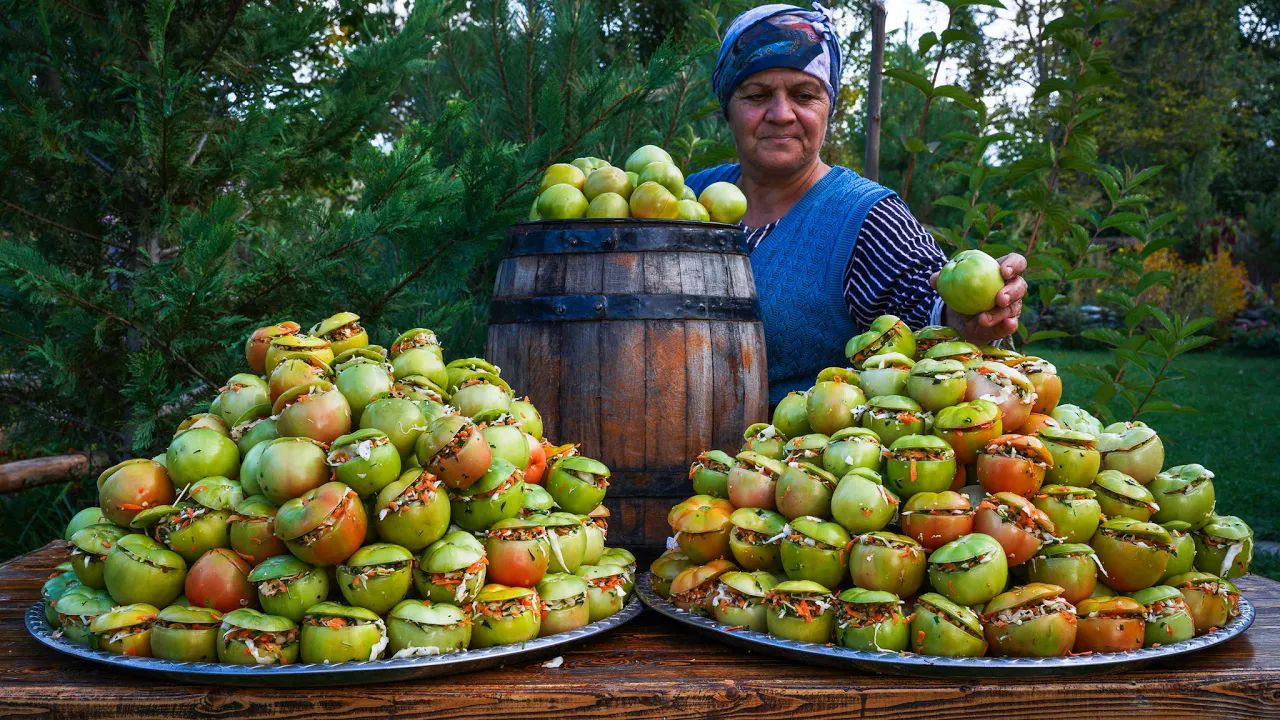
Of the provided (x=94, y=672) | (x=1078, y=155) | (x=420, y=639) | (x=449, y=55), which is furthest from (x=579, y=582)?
(x=449, y=55)

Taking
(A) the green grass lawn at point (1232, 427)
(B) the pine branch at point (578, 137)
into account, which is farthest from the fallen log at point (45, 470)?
(A) the green grass lawn at point (1232, 427)

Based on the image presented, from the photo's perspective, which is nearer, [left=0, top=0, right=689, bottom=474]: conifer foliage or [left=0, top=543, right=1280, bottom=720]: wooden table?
[left=0, top=543, right=1280, bottom=720]: wooden table

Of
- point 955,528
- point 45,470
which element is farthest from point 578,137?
point 45,470

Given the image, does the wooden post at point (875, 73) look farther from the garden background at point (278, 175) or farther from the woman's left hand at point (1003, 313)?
the woman's left hand at point (1003, 313)

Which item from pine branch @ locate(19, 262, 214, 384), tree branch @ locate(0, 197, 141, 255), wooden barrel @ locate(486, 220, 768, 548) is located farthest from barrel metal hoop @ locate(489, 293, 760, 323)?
tree branch @ locate(0, 197, 141, 255)

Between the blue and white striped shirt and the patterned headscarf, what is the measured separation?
39cm

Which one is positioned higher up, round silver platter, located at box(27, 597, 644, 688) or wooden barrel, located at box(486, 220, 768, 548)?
wooden barrel, located at box(486, 220, 768, 548)

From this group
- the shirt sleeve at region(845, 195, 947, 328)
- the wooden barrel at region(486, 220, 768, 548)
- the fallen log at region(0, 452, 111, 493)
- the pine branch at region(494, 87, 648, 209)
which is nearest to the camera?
the wooden barrel at region(486, 220, 768, 548)

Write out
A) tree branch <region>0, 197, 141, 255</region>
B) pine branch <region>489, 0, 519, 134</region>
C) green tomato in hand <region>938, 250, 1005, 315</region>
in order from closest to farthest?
green tomato in hand <region>938, 250, 1005, 315</region> → tree branch <region>0, 197, 141, 255</region> → pine branch <region>489, 0, 519, 134</region>

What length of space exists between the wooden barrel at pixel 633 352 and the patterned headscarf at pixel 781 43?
2.22 feet

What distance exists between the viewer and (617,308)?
1.95m

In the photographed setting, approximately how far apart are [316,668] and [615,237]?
1.06m

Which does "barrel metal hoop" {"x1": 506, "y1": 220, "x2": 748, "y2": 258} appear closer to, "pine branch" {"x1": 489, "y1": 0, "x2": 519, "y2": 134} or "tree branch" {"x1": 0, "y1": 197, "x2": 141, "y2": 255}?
"tree branch" {"x1": 0, "y1": 197, "x2": 141, "y2": 255}

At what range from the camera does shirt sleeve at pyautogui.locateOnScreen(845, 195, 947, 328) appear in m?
2.41
